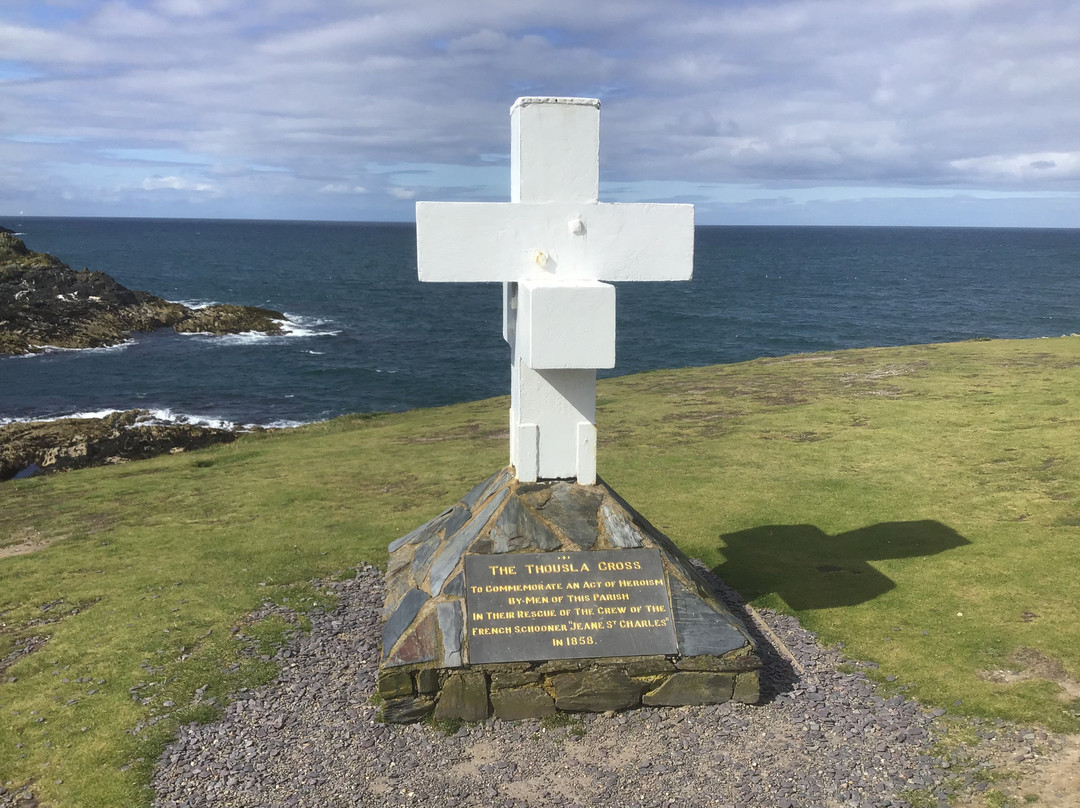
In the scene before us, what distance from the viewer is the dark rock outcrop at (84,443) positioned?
74.4 ft

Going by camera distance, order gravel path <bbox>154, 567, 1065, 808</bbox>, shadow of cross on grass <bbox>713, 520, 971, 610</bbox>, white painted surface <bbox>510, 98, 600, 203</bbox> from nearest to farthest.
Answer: gravel path <bbox>154, 567, 1065, 808</bbox> → white painted surface <bbox>510, 98, 600, 203</bbox> → shadow of cross on grass <bbox>713, 520, 971, 610</bbox>

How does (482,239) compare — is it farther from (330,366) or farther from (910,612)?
(330,366)

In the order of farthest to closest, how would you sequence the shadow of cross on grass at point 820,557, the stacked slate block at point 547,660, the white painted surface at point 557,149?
the shadow of cross on grass at point 820,557 < the white painted surface at point 557,149 < the stacked slate block at point 547,660

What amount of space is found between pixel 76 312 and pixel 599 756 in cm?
5488

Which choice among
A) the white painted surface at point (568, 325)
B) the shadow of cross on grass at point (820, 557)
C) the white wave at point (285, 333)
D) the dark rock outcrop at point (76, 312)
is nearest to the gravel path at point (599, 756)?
the shadow of cross on grass at point (820, 557)

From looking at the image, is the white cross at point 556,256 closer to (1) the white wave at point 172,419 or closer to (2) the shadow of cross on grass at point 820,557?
(2) the shadow of cross on grass at point 820,557

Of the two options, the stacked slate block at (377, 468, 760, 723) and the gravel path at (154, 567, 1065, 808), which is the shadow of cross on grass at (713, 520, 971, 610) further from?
the stacked slate block at (377, 468, 760, 723)

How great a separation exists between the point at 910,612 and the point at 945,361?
1660cm

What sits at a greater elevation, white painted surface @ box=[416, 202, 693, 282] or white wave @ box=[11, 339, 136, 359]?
white painted surface @ box=[416, 202, 693, 282]

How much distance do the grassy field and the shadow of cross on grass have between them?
0.04m

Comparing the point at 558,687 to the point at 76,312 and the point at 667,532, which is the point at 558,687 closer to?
the point at 667,532

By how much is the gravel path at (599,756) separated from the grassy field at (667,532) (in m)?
0.54

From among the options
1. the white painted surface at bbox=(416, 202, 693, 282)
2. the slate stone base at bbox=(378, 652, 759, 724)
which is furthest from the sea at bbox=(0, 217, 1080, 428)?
the slate stone base at bbox=(378, 652, 759, 724)

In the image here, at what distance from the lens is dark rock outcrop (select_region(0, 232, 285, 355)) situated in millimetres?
49062
